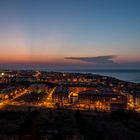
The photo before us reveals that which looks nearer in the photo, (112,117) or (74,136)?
(74,136)

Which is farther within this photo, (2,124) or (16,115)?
(16,115)

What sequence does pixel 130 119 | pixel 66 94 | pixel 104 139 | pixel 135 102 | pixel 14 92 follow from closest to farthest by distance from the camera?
pixel 104 139, pixel 130 119, pixel 135 102, pixel 66 94, pixel 14 92

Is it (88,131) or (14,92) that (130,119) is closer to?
(88,131)

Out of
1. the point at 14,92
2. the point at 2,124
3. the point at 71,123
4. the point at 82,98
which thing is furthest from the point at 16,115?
the point at 14,92

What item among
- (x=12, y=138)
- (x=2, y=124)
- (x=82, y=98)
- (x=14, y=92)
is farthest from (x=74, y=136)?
(x=14, y=92)

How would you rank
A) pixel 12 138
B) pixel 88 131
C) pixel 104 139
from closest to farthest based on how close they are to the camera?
1. pixel 12 138
2. pixel 104 139
3. pixel 88 131

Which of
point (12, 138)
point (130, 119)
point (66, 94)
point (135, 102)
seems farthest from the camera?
point (66, 94)

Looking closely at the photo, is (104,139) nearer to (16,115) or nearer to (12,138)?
(12,138)

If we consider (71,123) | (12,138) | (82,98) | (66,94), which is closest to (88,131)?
(71,123)

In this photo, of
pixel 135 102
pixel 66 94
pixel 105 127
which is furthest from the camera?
pixel 66 94

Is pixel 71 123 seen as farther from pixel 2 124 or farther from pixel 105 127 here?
pixel 2 124
